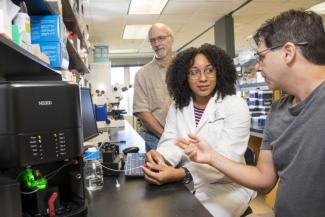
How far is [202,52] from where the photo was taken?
1636 mm

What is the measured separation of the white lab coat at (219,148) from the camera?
1.38m

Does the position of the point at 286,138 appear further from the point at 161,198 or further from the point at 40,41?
the point at 40,41

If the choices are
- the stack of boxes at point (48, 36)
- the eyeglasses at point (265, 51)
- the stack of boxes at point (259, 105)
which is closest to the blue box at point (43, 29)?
the stack of boxes at point (48, 36)

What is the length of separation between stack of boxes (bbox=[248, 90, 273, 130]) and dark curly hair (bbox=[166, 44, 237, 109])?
5.67 ft

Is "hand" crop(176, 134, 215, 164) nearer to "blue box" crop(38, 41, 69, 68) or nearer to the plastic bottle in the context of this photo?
the plastic bottle

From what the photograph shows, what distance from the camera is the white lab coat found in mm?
1376

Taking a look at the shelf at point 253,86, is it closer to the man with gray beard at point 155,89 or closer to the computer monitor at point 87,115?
the man with gray beard at point 155,89

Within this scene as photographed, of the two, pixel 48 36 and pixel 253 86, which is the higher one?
pixel 48 36

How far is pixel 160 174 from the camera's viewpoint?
1.24 meters

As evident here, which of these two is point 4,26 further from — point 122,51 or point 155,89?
point 122,51

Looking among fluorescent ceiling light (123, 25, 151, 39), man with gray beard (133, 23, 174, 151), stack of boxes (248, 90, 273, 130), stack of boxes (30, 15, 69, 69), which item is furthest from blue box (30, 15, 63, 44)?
fluorescent ceiling light (123, 25, 151, 39)

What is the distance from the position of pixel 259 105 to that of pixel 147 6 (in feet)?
8.43

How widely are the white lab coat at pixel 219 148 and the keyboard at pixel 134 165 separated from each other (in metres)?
0.14

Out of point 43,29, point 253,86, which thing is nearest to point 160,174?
point 43,29
